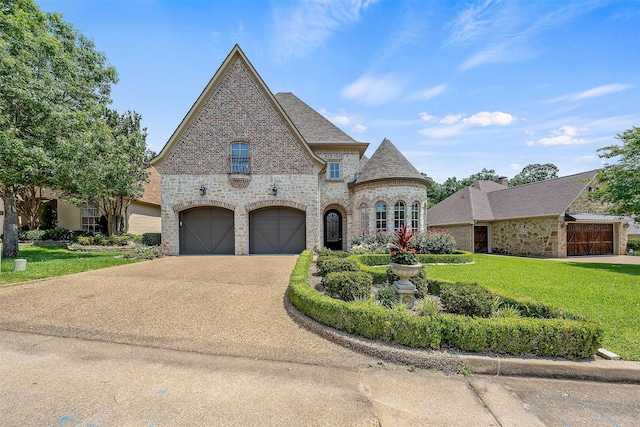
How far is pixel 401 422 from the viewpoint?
9.38ft

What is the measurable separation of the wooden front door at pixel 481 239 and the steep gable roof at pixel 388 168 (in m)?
8.65

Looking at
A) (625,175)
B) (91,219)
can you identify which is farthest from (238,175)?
(625,175)

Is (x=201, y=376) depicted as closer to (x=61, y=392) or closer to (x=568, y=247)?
(x=61, y=392)

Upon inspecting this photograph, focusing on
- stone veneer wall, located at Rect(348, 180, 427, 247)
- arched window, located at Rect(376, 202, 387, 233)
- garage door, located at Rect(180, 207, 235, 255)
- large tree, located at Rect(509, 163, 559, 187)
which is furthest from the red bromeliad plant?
large tree, located at Rect(509, 163, 559, 187)

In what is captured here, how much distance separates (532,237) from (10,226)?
30.0 meters

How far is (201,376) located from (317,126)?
1712 centimetres

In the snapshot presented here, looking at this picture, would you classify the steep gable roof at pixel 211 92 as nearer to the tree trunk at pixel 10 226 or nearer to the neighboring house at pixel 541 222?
the tree trunk at pixel 10 226

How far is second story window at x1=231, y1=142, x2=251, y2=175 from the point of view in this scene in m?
14.3

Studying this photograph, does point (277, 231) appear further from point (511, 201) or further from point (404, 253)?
point (511, 201)

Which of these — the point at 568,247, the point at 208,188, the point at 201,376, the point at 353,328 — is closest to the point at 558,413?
the point at 353,328

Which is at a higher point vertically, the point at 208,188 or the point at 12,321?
the point at 208,188

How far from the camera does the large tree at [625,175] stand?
12602mm

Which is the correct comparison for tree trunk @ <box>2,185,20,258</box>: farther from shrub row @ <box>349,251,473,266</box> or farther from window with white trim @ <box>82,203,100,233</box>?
shrub row @ <box>349,251,473,266</box>

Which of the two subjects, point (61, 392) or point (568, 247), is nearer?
point (61, 392)
